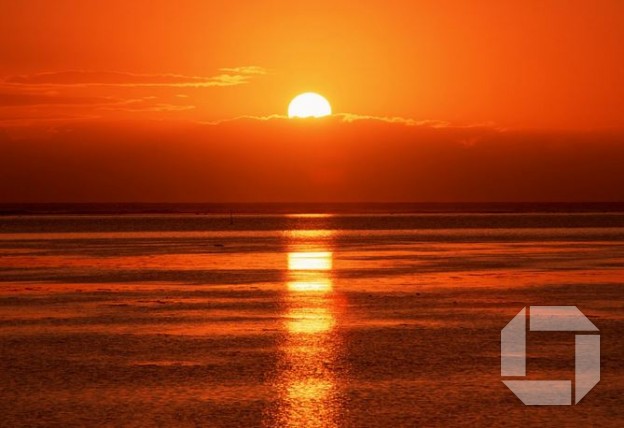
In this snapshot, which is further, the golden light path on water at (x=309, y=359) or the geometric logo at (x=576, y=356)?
the geometric logo at (x=576, y=356)

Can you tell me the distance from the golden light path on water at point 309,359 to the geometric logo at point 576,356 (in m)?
2.53

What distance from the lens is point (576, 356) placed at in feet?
54.1

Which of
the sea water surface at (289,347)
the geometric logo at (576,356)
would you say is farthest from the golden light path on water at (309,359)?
the geometric logo at (576,356)

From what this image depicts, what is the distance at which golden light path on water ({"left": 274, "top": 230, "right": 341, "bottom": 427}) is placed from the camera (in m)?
12.4

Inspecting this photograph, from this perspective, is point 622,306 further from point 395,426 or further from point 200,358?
point 395,426

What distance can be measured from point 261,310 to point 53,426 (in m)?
11.8

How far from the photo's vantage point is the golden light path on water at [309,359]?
40.8 ft

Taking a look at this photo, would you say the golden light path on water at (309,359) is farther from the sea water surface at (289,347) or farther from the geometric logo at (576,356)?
the geometric logo at (576,356)

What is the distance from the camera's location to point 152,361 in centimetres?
1620

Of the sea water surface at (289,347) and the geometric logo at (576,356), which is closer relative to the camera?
the sea water surface at (289,347)

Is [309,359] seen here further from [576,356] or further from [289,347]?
[576,356]

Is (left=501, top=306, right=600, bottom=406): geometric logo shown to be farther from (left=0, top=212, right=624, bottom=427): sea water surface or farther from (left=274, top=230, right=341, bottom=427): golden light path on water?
(left=274, top=230, right=341, bottom=427): golden light path on water

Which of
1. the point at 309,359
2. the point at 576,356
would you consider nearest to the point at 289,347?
the point at 309,359

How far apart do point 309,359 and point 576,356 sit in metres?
4.14
